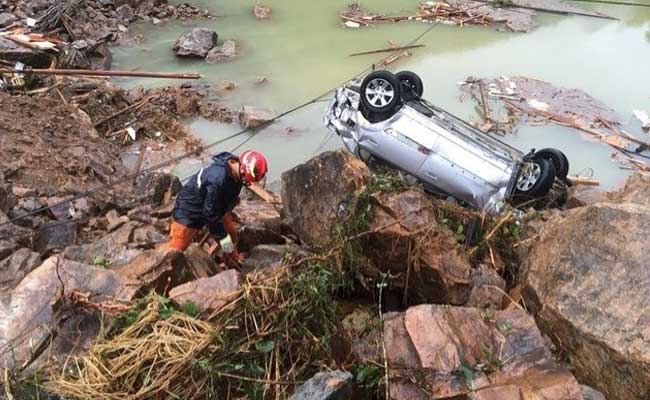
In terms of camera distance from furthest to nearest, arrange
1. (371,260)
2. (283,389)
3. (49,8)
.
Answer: (49,8) < (371,260) < (283,389)

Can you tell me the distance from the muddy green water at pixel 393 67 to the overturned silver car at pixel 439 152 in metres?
1.97

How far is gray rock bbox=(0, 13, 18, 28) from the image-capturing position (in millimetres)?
12552

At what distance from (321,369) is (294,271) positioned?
749mm

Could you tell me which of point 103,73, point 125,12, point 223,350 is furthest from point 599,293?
point 125,12

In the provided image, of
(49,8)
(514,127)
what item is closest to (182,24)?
(49,8)

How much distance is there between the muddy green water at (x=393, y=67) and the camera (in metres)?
10.6

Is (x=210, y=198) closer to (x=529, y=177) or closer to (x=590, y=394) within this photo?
(x=590, y=394)

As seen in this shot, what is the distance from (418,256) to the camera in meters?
5.07

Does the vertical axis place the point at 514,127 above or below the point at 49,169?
above

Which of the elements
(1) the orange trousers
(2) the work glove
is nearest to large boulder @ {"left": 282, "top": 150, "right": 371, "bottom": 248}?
(2) the work glove

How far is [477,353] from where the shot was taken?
398 cm

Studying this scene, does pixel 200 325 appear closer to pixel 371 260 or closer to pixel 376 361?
pixel 376 361

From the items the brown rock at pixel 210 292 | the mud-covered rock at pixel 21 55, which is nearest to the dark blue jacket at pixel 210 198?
the brown rock at pixel 210 292

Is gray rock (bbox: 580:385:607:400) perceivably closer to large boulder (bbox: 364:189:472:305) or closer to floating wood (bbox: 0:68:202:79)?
large boulder (bbox: 364:189:472:305)
